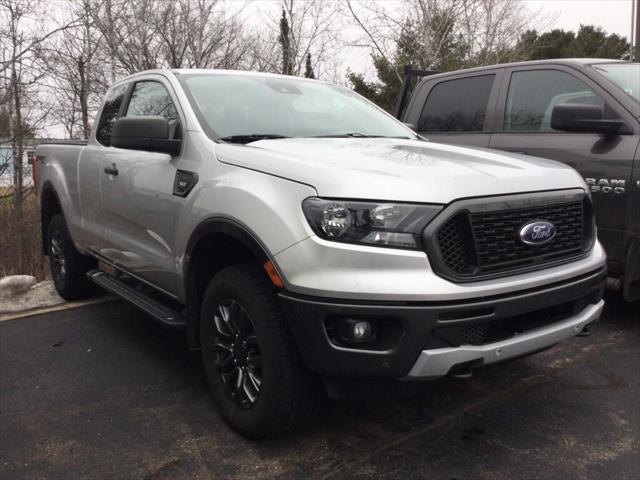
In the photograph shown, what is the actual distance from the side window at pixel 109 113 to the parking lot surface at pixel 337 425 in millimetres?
1594

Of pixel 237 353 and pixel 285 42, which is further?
pixel 285 42

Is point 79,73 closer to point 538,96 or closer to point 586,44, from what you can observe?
point 538,96

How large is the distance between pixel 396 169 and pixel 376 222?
1.01 feet

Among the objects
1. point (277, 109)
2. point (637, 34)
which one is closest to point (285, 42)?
point (637, 34)

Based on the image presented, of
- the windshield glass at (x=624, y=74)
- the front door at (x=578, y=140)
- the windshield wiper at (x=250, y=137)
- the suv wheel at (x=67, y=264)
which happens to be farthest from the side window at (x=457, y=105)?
the suv wheel at (x=67, y=264)

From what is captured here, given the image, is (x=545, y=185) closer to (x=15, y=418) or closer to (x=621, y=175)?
(x=621, y=175)

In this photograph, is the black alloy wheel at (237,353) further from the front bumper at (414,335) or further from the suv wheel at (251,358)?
the front bumper at (414,335)

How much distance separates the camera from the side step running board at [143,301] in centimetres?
323

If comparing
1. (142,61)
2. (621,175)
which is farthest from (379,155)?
(142,61)

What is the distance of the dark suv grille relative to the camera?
2307mm

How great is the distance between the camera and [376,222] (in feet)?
7.36

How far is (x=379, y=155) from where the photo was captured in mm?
2730

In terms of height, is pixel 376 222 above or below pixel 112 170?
below

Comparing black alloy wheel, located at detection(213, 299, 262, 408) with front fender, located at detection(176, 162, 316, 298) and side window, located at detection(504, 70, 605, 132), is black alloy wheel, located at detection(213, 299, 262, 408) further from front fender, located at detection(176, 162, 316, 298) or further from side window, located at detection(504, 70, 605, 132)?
side window, located at detection(504, 70, 605, 132)
